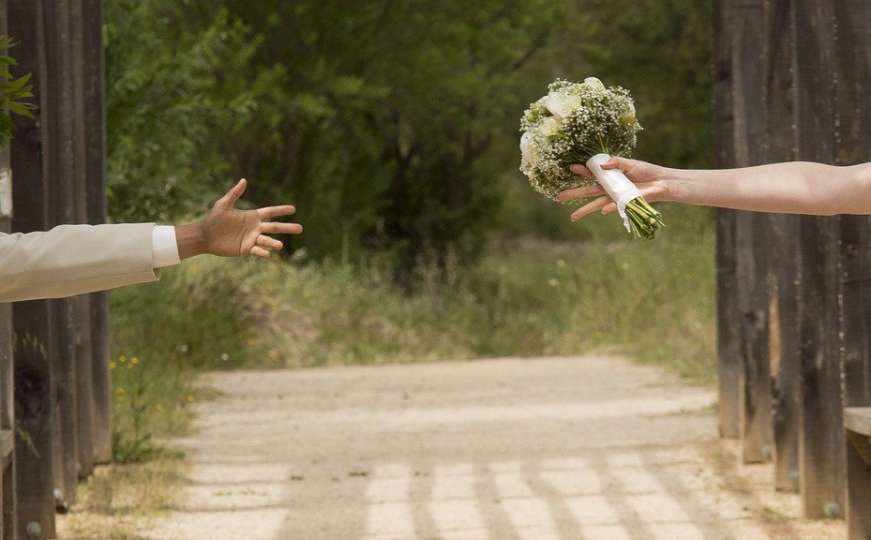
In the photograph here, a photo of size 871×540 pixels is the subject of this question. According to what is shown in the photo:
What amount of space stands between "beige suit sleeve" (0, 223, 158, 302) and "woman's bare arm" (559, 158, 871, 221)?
3.73 feet

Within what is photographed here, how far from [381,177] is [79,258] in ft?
56.2

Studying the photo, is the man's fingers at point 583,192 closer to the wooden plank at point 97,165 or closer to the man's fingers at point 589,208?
the man's fingers at point 589,208

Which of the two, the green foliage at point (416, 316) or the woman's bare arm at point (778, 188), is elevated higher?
the woman's bare arm at point (778, 188)

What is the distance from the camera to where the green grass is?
11898 millimetres

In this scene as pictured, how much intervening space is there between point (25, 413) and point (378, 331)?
30.2ft

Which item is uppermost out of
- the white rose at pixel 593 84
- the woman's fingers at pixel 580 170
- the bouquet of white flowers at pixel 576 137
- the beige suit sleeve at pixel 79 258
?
the white rose at pixel 593 84

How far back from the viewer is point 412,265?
2067cm

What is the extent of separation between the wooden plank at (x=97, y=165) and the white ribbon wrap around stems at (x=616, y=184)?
4.74 meters

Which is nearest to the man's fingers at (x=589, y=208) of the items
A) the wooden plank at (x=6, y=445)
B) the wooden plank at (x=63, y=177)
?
the wooden plank at (x=6, y=445)

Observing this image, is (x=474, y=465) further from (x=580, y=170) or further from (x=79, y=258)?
(x=79, y=258)

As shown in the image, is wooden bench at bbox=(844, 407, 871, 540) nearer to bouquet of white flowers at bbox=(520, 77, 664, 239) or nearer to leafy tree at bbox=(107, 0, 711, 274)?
bouquet of white flowers at bbox=(520, 77, 664, 239)

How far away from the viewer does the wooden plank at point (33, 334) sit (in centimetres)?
590

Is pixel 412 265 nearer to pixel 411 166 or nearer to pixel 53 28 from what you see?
pixel 411 166

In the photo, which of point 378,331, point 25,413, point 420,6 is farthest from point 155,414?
point 420,6
